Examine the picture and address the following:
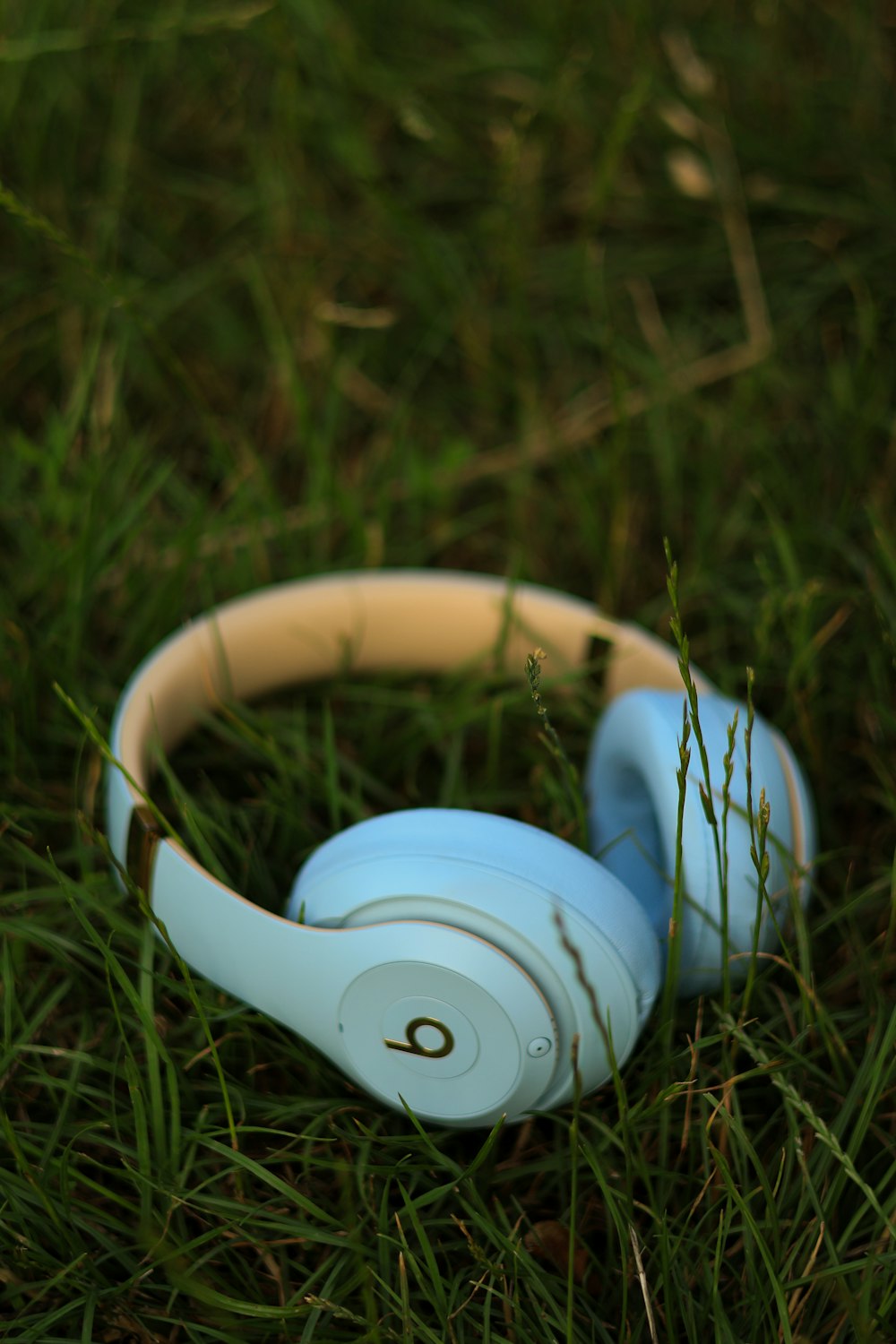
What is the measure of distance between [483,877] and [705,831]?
0.93ft

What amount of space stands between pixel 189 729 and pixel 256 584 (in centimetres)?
40

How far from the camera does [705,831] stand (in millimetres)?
1410

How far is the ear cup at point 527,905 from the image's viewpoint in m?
1.29

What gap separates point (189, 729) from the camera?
1836 mm

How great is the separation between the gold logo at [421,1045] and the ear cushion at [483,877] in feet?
0.39

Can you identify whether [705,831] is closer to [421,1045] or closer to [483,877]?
[483,877]

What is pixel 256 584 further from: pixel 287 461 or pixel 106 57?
pixel 106 57

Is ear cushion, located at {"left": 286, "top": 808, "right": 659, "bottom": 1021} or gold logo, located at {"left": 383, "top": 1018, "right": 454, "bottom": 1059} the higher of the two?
ear cushion, located at {"left": 286, "top": 808, "right": 659, "bottom": 1021}

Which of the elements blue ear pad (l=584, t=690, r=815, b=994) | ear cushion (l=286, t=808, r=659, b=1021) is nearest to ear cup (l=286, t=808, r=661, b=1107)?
ear cushion (l=286, t=808, r=659, b=1021)

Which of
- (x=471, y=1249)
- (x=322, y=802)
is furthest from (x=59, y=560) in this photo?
(x=471, y=1249)

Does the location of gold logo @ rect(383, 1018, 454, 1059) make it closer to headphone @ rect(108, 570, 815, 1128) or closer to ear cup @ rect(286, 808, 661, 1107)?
headphone @ rect(108, 570, 815, 1128)

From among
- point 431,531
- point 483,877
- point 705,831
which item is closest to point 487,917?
point 483,877

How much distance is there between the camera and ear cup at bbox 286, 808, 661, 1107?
129 centimetres

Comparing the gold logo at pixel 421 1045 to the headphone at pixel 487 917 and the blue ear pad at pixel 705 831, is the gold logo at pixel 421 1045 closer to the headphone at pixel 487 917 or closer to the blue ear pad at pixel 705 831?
the headphone at pixel 487 917
